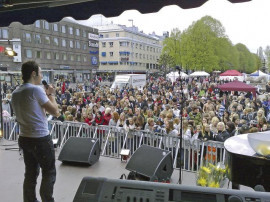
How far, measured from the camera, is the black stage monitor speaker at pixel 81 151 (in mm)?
5450

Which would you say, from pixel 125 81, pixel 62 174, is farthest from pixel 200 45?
pixel 62 174

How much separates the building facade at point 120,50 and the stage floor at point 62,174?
214ft

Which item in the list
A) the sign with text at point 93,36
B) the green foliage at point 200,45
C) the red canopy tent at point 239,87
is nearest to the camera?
the red canopy tent at point 239,87

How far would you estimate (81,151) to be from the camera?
217 inches

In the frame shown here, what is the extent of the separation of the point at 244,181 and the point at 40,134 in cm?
225

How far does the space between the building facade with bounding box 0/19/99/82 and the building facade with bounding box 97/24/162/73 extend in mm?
8976

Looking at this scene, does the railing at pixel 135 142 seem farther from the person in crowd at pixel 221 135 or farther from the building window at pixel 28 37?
the building window at pixel 28 37

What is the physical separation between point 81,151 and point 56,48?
51323 millimetres

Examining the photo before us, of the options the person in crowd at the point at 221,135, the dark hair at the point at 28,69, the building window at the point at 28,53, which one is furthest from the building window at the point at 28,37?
the dark hair at the point at 28,69

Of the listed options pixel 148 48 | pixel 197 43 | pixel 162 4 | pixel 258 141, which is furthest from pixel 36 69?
pixel 148 48

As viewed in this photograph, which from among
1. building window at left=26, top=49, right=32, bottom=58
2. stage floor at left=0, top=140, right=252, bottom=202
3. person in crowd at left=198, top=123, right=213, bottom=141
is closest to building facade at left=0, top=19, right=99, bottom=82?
building window at left=26, top=49, right=32, bottom=58

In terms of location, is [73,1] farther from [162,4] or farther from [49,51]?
[49,51]

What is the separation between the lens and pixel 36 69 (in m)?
2.83

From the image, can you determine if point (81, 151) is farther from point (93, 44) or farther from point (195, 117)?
point (93, 44)
